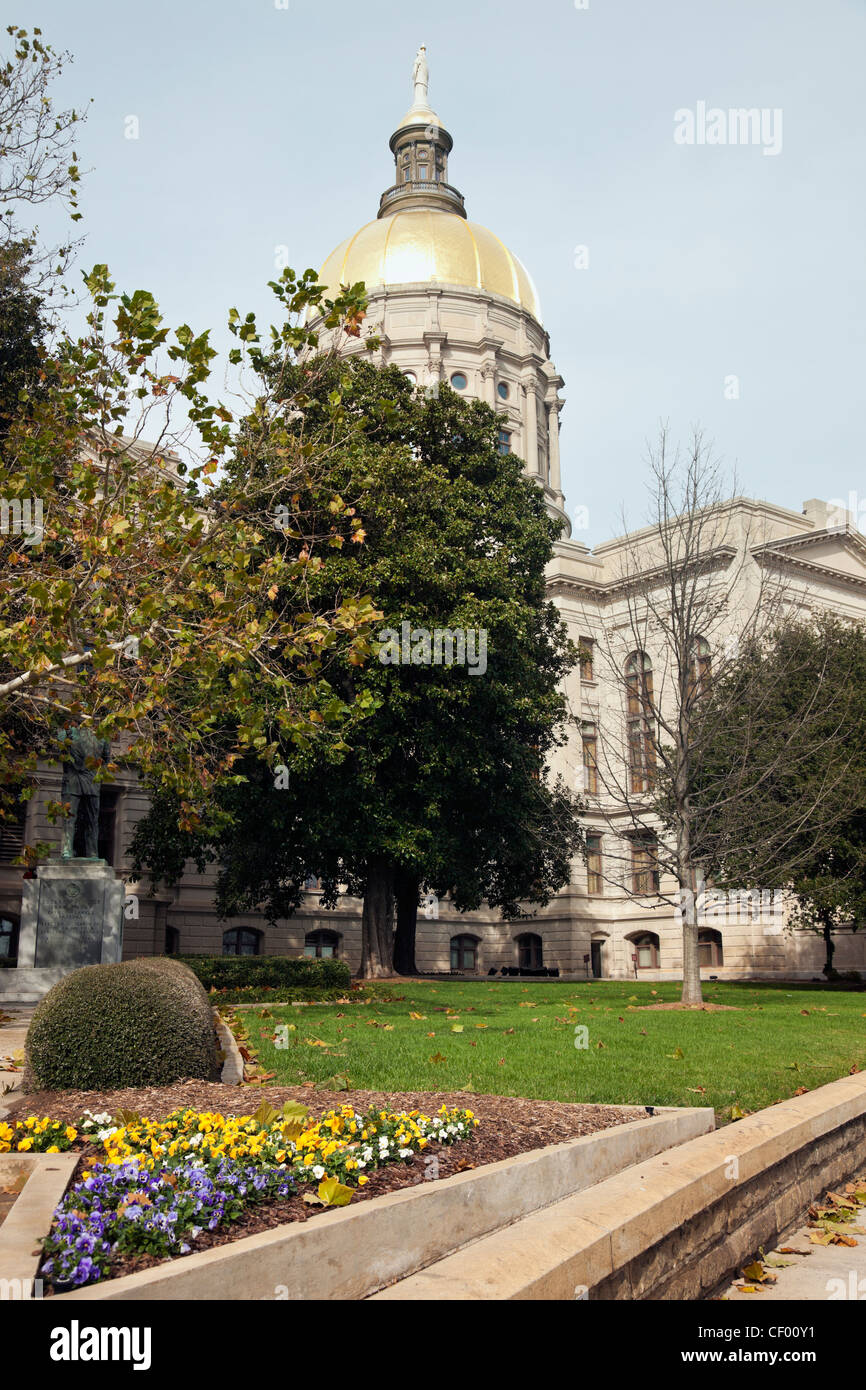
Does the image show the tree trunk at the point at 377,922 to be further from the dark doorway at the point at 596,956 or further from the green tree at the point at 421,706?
the dark doorway at the point at 596,956

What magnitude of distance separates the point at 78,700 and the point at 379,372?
18065mm

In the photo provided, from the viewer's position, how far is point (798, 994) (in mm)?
27656

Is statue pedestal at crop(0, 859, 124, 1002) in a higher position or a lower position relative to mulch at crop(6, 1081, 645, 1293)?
higher

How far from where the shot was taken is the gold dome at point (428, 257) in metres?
66.9

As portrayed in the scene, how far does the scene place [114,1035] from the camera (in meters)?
8.06

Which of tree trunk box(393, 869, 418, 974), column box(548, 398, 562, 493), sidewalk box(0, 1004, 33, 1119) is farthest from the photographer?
column box(548, 398, 562, 493)

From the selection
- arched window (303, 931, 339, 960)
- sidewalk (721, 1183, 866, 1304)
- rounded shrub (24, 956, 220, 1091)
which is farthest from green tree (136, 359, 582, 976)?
arched window (303, 931, 339, 960)

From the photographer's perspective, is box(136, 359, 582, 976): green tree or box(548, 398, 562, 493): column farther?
box(548, 398, 562, 493): column

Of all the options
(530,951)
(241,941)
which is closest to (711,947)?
(530,951)

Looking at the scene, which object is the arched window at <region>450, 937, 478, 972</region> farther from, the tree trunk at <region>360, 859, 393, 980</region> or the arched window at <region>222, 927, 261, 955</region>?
the tree trunk at <region>360, 859, 393, 980</region>

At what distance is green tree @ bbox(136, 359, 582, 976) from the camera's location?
2350 cm

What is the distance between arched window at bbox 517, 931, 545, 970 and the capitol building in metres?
0.12

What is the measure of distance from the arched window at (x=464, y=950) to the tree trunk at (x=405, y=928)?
19070mm

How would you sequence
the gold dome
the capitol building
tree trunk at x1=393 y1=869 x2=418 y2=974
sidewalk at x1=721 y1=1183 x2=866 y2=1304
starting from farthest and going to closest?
the gold dome
the capitol building
tree trunk at x1=393 y1=869 x2=418 y2=974
sidewalk at x1=721 y1=1183 x2=866 y2=1304
